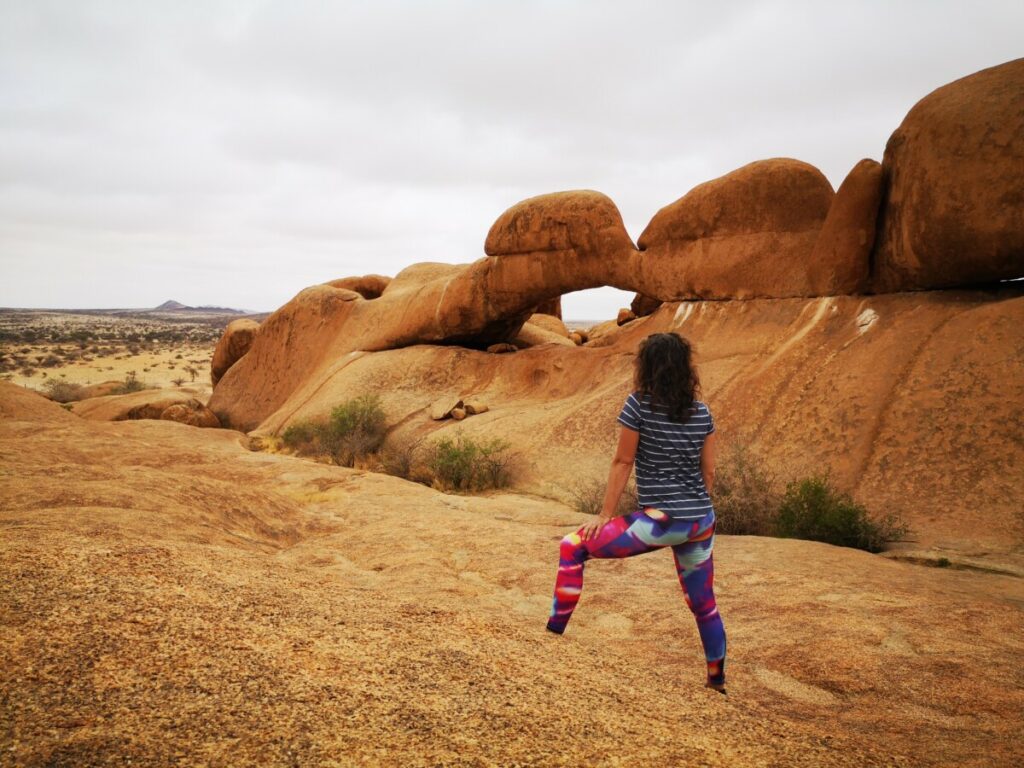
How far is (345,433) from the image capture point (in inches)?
518

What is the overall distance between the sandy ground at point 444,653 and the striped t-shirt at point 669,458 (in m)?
0.76

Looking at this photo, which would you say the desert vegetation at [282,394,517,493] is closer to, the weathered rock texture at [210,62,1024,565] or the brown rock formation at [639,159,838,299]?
the weathered rock texture at [210,62,1024,565]

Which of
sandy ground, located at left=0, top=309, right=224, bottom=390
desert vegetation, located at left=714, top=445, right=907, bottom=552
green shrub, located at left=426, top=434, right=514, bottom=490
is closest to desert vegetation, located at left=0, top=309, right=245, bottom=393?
sandy ground, located at left=0, top=309, right=224, bottom=390

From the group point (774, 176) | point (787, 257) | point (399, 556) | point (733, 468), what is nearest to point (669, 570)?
point (399, 556)

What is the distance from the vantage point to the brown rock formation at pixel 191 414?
53.5 feet

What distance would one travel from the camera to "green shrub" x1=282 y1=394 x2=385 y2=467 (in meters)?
12.7

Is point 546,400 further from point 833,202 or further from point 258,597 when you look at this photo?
point 258,597

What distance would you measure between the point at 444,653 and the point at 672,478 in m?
1.20

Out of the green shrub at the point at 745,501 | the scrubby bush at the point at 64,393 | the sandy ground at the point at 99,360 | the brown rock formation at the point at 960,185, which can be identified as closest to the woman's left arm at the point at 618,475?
the green shrub at the point at 745,501

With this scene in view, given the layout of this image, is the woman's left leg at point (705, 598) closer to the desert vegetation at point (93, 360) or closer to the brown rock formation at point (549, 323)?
the brown rock formation at point (549, 323)

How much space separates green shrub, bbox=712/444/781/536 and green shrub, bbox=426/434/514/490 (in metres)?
3.74

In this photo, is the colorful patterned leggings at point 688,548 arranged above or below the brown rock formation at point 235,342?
below

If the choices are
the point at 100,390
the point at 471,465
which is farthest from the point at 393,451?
the point at 100,390

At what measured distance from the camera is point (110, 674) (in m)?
2.04
